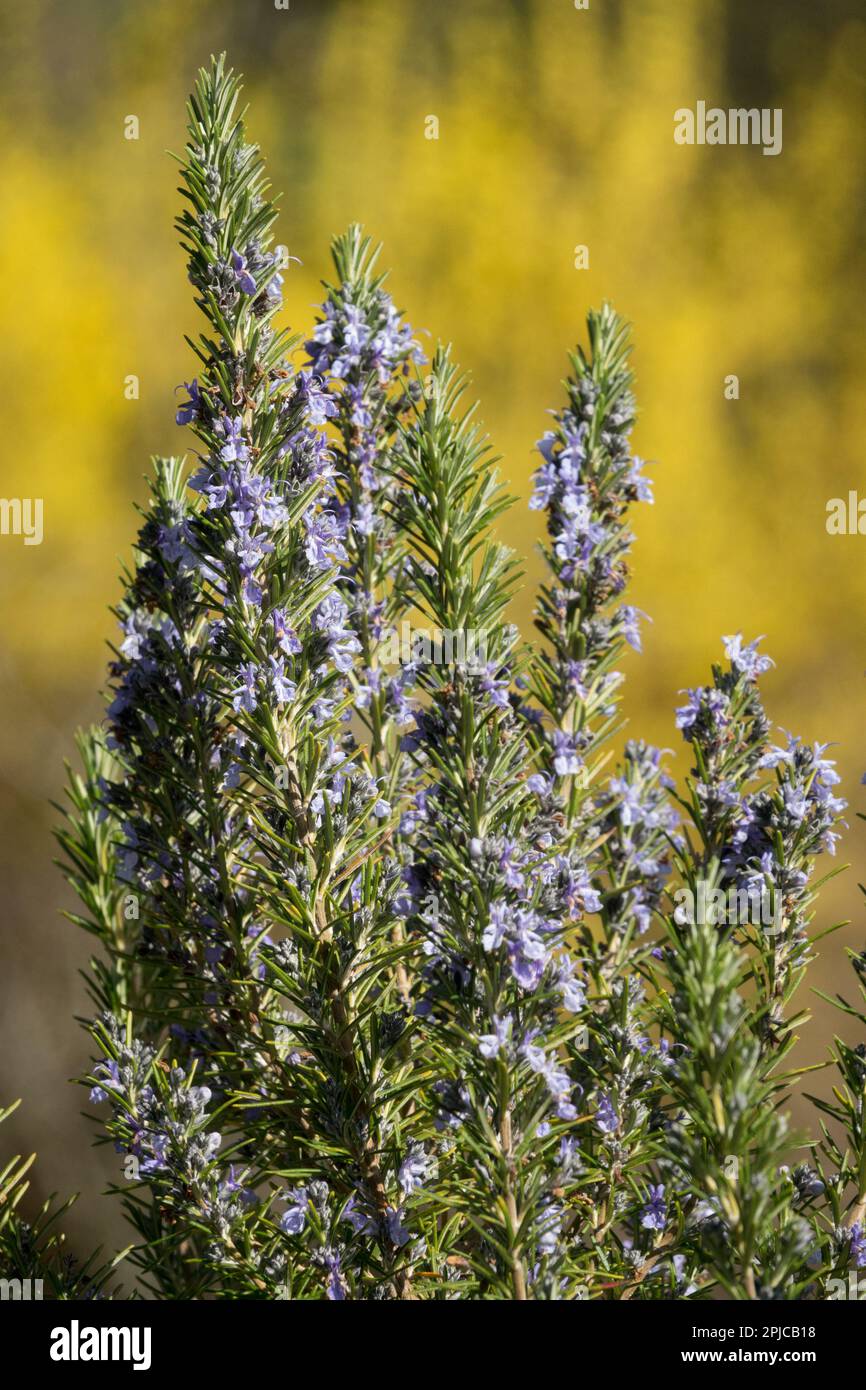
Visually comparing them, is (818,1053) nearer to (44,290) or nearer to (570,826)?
(570,826)

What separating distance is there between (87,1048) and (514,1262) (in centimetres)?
116

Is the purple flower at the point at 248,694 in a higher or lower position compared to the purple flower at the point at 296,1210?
higher

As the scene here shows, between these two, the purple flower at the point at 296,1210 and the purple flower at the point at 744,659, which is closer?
the purple flower at the point at 296,1210

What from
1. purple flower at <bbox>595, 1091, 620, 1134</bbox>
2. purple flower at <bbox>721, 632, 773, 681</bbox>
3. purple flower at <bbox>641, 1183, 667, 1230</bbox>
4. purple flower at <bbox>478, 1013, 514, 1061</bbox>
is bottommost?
purple flower at <bbox>641, 1183, 667, 1230</bbox>

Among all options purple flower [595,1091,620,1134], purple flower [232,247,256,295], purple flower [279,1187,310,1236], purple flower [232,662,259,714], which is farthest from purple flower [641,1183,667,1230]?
purple flower [232,247,256,295]

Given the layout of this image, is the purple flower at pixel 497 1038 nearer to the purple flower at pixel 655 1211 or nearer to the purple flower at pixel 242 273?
the purple flower at pixel 655 1211

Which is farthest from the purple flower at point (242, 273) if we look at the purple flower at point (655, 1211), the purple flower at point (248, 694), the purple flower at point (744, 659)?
the purple flower at point (655, 1211)

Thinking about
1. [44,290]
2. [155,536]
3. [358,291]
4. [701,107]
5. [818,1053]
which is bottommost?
[818,1053]

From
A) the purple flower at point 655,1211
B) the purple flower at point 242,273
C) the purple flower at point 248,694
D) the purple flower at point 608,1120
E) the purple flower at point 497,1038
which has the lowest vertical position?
the purple flower at point 655,1211

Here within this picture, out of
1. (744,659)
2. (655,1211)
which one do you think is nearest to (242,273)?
(744,659)

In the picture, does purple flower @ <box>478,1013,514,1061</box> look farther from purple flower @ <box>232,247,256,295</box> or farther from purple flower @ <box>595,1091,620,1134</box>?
purple flower @ <box>232,247,256,295</box>

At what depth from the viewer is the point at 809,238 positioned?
167 cm

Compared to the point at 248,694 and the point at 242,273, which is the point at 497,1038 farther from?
the point at 242,273

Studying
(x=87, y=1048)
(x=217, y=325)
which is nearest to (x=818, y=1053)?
(x=87, y=1048)
